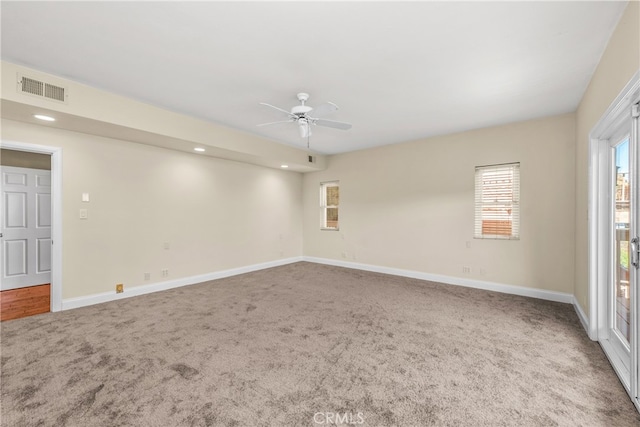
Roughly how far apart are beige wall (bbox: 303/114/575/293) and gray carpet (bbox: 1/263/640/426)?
2.62 ft

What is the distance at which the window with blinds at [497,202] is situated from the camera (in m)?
4.36

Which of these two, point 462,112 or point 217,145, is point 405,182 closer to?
point 462,112

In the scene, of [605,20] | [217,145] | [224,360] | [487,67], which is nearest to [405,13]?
[487,67]

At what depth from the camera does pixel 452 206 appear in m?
4.91

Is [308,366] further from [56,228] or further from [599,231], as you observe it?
[56,228]

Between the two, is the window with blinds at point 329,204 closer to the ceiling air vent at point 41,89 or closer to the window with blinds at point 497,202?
the window with blinds at point 497,202

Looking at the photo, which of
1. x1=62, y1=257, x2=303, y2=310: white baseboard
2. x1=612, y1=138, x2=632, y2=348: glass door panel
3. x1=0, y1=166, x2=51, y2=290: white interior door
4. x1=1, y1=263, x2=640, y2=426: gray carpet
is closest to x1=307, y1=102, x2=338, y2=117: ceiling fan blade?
x1=1, y1=263, x2=640, y2=426: gray carpet

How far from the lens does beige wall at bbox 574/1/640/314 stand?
A: 71.0 inches

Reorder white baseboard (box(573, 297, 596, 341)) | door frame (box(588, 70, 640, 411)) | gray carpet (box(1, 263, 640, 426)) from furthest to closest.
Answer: white baseboard (box(573, 297, 596, 341)), door frame (box(588, 70, 640, 411)), gray carpet (box(1, 263, 640, 426))

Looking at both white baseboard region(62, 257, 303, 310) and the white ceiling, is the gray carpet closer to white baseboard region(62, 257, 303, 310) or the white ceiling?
white baseboard region(62, 257, 303, 310)

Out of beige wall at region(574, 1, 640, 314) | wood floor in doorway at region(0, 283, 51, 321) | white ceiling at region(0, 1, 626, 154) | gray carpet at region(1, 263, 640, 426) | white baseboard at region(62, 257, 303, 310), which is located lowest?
wood floor in doorway at region(0, 283, 51, 321)

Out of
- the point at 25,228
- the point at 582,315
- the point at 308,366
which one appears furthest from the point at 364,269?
the point at 25,228

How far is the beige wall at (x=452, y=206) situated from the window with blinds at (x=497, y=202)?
0.11 metres

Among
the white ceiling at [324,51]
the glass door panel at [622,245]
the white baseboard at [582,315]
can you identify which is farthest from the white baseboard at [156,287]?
the glass door panel at [622,245]
